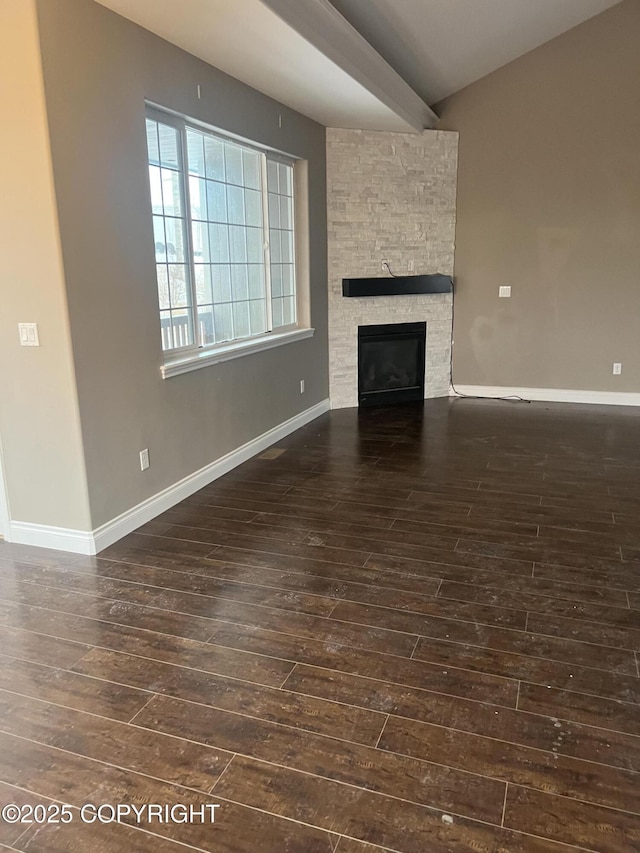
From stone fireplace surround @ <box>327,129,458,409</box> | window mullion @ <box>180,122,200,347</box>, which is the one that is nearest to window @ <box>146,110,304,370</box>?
window mullion @ <box>180,122,200,347</box>

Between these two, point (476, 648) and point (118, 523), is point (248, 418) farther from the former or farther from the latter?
point (476, 648)

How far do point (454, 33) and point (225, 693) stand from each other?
530 cm

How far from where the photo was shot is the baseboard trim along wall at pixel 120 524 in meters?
3.31

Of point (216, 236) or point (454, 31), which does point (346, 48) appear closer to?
point (216, 236)

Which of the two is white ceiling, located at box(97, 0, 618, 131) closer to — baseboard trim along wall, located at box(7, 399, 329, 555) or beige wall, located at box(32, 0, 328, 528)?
beige wall, located at box(32, 0, 328, 528)

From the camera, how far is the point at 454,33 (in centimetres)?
516

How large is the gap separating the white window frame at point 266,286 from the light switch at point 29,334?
807mm

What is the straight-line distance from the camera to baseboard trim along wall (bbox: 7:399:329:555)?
3.31 meters

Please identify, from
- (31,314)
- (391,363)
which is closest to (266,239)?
(391,363)

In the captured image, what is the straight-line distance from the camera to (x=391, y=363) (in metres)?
6.79

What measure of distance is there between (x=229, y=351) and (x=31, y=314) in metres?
1.59

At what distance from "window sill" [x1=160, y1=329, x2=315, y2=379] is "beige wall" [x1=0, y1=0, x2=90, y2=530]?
2.51 ft
